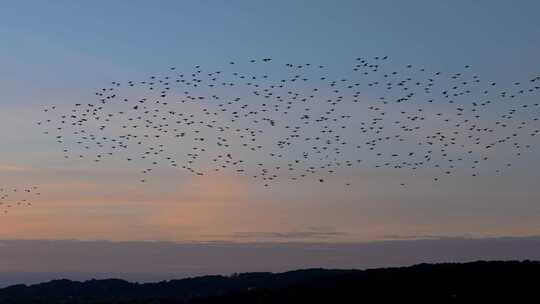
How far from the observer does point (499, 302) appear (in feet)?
512

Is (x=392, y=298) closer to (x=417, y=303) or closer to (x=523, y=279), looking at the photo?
(x=417, y=303)

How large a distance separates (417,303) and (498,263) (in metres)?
22.2

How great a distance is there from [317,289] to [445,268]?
26.6m

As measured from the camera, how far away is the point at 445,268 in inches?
7298

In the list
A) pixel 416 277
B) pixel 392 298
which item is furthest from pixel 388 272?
pixel 392 298

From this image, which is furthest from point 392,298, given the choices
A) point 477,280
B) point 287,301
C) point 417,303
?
point 287,301

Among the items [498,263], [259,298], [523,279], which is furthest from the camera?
[259,298]

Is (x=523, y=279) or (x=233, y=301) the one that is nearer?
(x=523, y=279)

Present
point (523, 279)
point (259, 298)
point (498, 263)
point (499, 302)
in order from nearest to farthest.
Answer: point (499, 302) → point (523, 279) → point (498, 263) → point (259, 298)

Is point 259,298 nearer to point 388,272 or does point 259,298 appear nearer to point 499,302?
point 388,272

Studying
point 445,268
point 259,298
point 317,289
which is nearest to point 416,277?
point 445,268

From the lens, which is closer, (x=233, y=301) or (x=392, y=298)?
(x=392, y=298)

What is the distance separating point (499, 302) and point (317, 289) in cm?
4513

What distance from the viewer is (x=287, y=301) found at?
189 metres
